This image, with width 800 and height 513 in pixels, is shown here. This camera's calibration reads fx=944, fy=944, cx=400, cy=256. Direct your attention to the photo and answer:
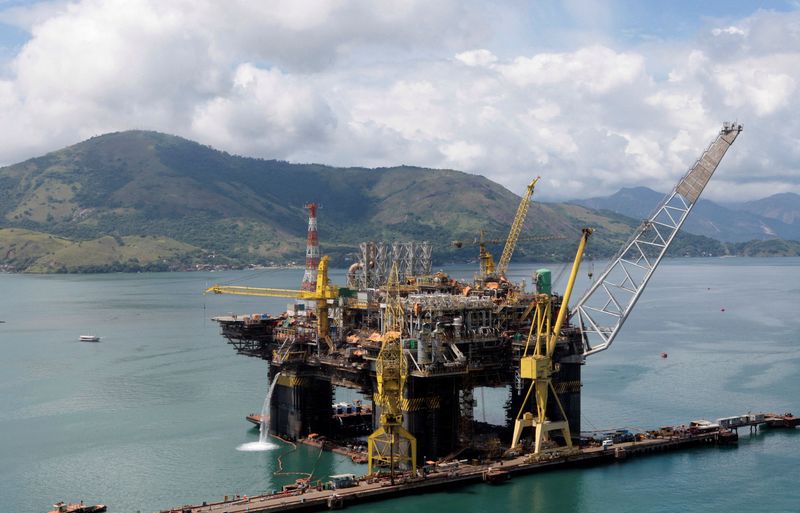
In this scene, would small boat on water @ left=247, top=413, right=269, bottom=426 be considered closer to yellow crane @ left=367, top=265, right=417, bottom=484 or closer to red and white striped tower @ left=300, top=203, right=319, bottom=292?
red and white striped tower @ left=300, top=203, right=319, bottom=292

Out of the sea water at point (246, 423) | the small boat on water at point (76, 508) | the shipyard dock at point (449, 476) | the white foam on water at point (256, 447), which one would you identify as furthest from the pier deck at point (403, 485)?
the white foam on water at point (256, 447)

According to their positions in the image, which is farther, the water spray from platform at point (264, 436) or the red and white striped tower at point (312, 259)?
the red and white striped tower at point (312, 259)

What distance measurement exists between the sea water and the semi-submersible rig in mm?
4491

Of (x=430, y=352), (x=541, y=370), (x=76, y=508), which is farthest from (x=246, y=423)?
(x=541, y=370)

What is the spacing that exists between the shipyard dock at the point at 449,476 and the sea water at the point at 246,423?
2.61 ft

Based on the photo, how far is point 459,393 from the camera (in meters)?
68.8

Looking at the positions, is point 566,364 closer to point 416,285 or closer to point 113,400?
point 416,285

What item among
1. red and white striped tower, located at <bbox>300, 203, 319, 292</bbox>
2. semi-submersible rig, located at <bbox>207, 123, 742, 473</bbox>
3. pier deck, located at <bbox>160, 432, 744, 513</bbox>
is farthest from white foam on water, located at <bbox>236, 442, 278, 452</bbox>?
pier deck, located at <bbox>160, 432, 744, 513</bbox>

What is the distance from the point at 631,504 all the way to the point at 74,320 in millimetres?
144086

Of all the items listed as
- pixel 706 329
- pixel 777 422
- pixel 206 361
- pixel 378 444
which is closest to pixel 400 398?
pixel 378 444

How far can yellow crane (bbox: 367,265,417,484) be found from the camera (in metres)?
62.7

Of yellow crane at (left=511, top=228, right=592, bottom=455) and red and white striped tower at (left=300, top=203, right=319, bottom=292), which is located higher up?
red and white striped tower at (left=300, top=203, right=319, bottom=292)

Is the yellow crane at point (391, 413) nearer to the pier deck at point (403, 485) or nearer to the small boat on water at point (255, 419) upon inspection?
the pier deck at point (403, 485)

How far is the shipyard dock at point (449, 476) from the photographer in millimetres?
57406
